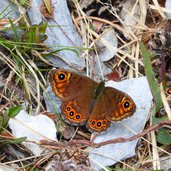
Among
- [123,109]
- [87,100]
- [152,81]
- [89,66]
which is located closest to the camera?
[123,109]

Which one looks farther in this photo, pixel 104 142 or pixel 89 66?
pixel 89 66

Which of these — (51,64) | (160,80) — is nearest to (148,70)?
(160,80)

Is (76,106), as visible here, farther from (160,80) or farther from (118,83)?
(160,80)

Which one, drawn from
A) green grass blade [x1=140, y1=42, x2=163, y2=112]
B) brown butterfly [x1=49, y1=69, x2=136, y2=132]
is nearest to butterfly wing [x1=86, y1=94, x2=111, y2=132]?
brown butterfly [x1=49, y1=69, x2=136, y2=132]

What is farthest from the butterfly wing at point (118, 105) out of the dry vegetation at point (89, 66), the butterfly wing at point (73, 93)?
the dry vegetation at point (89, 66)

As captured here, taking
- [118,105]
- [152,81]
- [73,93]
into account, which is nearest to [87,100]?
[73,93]

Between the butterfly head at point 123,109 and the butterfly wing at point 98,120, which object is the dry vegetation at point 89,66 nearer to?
the butterfly wing at point 98,120

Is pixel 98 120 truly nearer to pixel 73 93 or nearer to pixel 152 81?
pixel 73 93

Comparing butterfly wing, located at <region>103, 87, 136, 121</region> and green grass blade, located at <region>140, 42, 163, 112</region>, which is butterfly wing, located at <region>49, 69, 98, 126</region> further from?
green grass blade, located at <region>140, 42, 163, 112</region>
